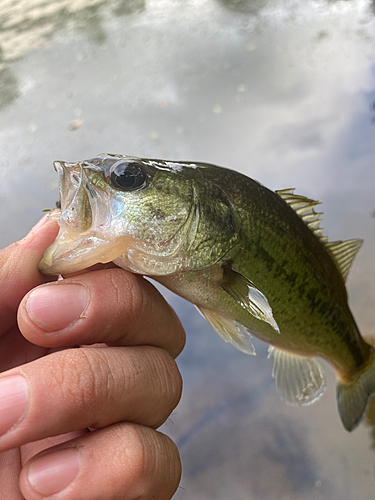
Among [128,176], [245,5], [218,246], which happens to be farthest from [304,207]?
[245,5]

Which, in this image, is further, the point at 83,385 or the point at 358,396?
the point at 358,396

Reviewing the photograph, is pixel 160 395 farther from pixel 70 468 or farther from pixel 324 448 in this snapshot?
pixel 324 448

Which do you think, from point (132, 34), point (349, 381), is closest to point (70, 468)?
point (349, 381)

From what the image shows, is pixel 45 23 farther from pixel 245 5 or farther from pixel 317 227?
pixel 317 227

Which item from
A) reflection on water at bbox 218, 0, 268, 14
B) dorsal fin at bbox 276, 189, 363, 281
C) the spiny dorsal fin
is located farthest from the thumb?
reflection on water at bbox 218, 0, 268, 14

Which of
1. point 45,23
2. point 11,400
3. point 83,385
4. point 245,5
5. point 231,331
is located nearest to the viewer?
point 11,400
